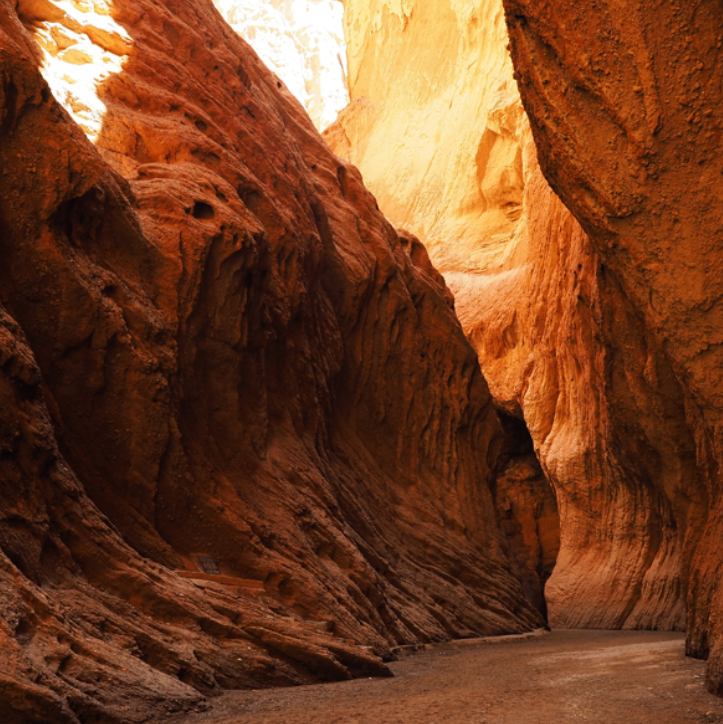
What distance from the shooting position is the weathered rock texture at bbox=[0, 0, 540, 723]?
23.6 feet

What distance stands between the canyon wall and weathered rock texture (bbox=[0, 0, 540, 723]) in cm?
253

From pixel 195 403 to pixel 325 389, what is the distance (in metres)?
5.18

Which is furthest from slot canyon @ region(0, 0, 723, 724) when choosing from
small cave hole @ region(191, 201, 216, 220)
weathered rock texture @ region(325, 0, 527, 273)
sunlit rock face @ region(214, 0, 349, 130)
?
sunlit rock face @ region(214, 0, 349, 130)

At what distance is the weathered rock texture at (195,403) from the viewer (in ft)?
23.6

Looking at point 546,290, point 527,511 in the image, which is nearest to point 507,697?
point 546,290

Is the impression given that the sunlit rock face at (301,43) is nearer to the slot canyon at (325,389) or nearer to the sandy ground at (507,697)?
the slot canyon at (325,389)

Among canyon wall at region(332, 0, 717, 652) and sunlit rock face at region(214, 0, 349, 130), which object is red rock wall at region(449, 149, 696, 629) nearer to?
canyon wall at region(332, 0, 717, 652)

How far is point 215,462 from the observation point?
11883 mm

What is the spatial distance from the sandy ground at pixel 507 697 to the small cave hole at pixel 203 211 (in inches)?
265

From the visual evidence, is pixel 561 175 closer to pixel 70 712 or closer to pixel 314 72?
pixel 70 712

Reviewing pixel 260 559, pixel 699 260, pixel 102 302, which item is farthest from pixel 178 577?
pixel 699 260

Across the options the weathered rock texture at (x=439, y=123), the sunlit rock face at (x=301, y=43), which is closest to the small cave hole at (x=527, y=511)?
the weathered rock texture at (x=439, y=123)

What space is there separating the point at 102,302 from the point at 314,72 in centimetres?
7005

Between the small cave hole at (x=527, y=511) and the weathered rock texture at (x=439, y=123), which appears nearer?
the small cave hole at (x=527, y=511)
